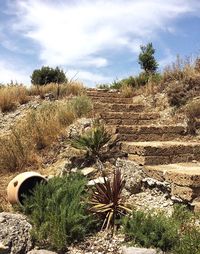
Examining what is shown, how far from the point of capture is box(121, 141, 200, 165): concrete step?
6949 millimetres

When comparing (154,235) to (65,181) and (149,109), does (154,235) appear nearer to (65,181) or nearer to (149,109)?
(65,181)

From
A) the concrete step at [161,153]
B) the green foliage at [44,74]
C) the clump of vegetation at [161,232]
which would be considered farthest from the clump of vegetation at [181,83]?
the green foliage at [44,74]

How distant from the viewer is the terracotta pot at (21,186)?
6.08 m

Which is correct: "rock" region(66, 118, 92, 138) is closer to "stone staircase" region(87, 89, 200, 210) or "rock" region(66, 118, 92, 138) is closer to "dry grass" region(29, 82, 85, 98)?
"stone staircase" region(87, 89, 200, 210)

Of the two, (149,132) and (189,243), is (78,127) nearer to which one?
(149,132)

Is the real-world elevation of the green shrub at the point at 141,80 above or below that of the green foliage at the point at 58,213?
above

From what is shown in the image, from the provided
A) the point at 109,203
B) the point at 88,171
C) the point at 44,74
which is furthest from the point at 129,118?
the point at 44,74

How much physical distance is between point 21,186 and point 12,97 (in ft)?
22.3

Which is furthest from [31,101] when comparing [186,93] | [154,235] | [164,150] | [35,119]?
[154,235]

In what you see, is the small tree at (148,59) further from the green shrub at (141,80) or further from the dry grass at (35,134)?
the dry grass at (35,134)

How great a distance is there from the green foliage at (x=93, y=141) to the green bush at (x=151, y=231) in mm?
2486

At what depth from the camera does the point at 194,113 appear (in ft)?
29.3

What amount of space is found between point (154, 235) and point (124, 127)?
3.66 meters

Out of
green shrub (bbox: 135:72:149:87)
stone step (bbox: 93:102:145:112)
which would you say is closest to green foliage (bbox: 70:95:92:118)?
stone step (bbox: 93:102:145:112)
